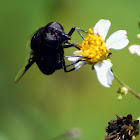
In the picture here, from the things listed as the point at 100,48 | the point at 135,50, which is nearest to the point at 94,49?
the point at 100,48

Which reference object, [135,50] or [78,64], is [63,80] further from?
[135,50]

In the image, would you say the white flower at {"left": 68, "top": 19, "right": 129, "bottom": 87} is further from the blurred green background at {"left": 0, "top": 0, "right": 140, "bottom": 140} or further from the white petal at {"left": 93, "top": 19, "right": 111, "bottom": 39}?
the blurred green background at {"left": 0, "top": 0, "right": 140, "bottom": 140}

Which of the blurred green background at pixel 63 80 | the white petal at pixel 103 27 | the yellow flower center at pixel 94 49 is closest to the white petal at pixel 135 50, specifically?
the yellow flower center at pixel 94 49

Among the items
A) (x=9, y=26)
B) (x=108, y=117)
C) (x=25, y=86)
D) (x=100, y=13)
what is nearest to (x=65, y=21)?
(x=100, y=13)

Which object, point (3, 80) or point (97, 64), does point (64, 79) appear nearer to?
point (3, 80)

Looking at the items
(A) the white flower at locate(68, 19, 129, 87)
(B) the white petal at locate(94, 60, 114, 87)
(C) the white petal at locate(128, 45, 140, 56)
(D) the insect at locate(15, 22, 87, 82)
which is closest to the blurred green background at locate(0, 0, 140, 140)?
(D) the insect at locate(15, 22, 87, 82)

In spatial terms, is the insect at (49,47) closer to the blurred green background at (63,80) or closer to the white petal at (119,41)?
the white petal at (119,41)
